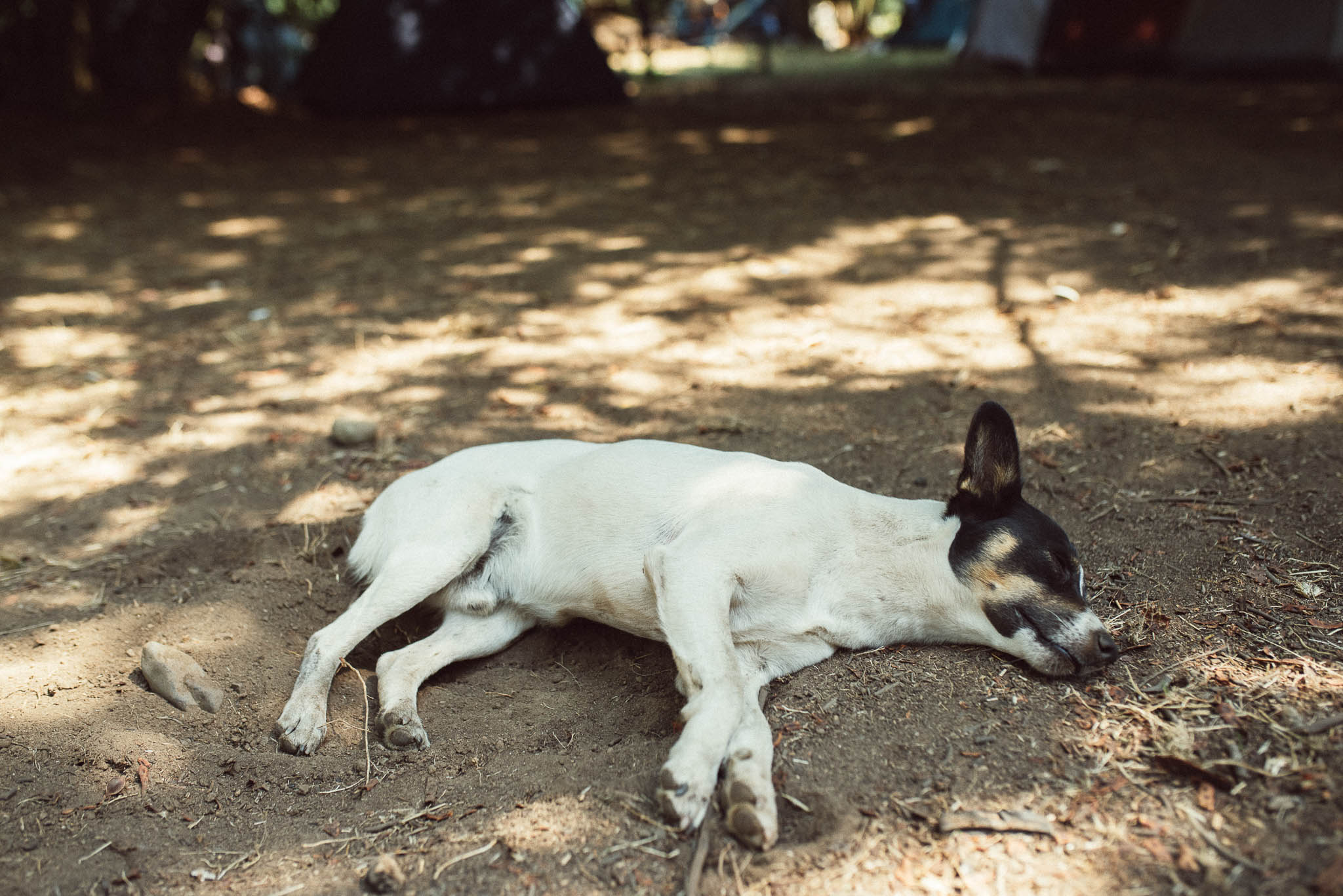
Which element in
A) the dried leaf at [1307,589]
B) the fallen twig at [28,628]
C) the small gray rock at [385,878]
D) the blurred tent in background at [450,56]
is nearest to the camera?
the small gray rock at [385,878]

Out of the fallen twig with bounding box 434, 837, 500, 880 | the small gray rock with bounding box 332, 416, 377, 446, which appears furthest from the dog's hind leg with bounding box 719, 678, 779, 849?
the small gray rock with bounding box 332, 416, 377, 446

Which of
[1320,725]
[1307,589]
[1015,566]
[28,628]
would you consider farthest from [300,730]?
[1307,589]

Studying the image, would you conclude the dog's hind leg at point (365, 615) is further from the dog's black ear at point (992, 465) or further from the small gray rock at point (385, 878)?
the dog's black ear at point (992, 465)

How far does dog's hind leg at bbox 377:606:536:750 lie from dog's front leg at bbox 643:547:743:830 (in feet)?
2.30

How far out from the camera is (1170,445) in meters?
3.95

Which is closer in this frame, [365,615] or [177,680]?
[177,680]

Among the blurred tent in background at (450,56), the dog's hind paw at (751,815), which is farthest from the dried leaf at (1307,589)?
the blurred tent in background at (450,56)

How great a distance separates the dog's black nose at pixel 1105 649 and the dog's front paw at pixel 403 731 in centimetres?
195

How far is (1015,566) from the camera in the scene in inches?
108

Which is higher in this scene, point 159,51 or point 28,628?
point 159,51

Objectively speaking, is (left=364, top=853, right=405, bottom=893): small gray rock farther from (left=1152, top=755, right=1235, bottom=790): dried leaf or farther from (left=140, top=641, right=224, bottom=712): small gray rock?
(left=1152, top=755, right=1235, bottom=790): dried leaf

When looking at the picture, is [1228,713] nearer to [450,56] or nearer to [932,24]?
[450,56]

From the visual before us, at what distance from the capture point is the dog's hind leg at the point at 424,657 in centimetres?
280

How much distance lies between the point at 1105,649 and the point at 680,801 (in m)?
Result: 1.27
